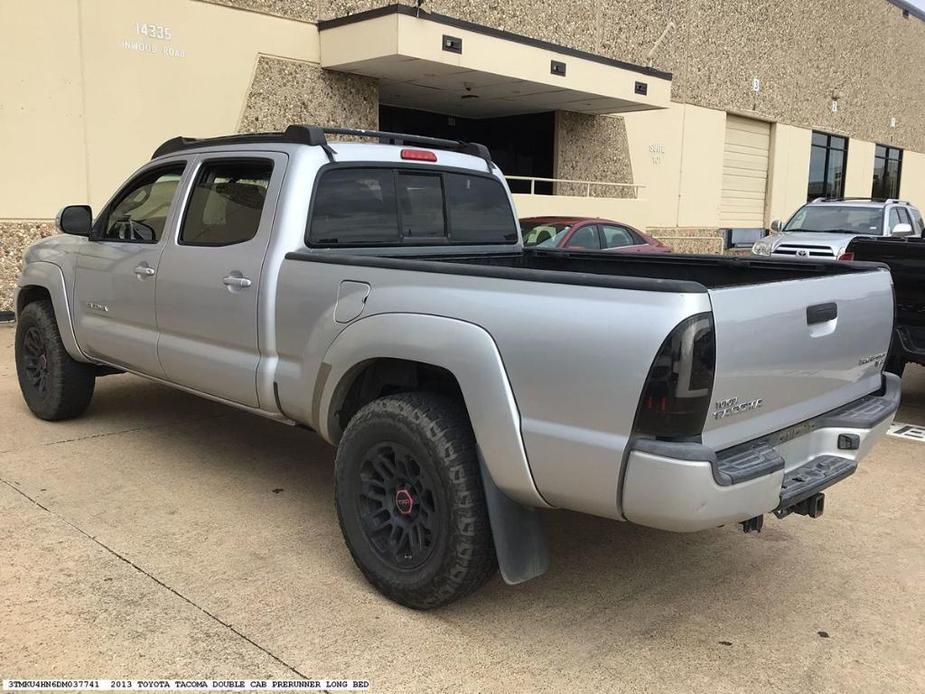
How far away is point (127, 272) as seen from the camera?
16.7ft

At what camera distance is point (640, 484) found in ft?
9.00

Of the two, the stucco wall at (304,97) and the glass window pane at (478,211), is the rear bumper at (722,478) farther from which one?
the stucco wall at (304,97)

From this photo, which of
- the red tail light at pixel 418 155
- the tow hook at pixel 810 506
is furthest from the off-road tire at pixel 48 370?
the tow hook at pixel 810 506

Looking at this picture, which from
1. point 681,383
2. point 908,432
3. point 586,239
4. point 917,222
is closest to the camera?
point 681,383

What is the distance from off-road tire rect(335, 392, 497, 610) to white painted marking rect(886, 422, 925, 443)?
469 centimetres

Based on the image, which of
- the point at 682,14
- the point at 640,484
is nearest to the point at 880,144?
the point at 682,14

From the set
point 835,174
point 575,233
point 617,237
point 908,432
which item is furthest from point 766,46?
point 908,432

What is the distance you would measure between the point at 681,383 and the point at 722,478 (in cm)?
37

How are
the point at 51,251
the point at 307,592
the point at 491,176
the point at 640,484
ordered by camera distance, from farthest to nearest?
the point at 51,251 < the point at 491,176 < the point at 307,592 < the point at 640,484

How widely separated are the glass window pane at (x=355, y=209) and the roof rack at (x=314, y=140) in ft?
0.53

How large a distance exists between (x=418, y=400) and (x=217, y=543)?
4.86 feet

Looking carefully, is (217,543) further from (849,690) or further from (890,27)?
(890,27)

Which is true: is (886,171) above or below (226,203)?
above

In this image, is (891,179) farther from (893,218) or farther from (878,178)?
(893,218)
